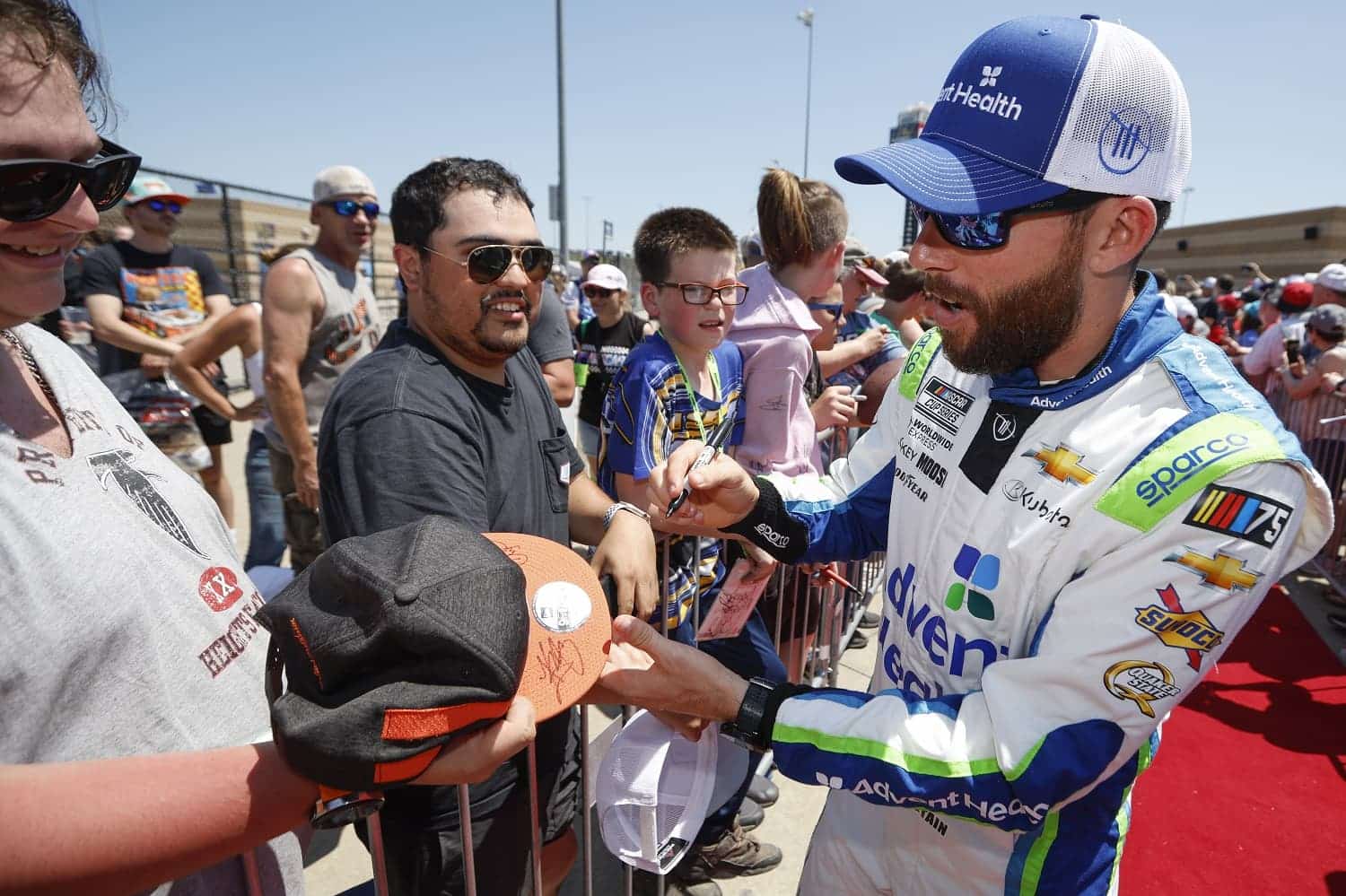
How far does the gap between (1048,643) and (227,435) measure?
17.3 feet

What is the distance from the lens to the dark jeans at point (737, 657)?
258 cm

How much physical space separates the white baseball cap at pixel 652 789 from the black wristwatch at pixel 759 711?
303 millimetres

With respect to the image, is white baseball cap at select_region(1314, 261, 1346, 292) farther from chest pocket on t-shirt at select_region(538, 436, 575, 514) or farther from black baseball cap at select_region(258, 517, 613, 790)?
black baseball cap at select_region(258, 517, 613, 790)

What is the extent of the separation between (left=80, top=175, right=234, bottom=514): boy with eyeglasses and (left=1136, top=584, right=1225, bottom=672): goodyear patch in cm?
472

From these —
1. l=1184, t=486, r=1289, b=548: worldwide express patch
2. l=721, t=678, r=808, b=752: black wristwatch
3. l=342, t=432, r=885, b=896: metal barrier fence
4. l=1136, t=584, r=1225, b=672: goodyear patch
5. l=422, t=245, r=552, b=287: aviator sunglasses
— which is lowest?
l=342, t=432, r=885, b=896: metal barrier fence

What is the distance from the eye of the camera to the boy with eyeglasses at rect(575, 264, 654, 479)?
19.1 ft

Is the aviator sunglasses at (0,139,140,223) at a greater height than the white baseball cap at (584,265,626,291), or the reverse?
the aviator sunglasses at (0,139,140,223)

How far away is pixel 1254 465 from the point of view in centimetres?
117

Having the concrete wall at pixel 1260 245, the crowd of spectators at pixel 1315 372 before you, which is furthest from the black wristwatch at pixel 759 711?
the concrete wall at pixel 1260 245

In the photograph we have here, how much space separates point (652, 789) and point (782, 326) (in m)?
2.16

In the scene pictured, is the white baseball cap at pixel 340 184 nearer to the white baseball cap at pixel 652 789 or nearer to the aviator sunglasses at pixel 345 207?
the aviator sunglasses at pixel 345 207

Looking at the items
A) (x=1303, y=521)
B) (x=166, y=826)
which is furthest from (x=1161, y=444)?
(x=166, y=826)

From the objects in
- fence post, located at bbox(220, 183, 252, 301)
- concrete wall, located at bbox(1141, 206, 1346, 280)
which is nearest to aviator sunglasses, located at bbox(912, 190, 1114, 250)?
fence post, located at bbox(220, 183, 252, 301)

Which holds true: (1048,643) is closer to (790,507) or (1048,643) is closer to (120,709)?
(790,507)
